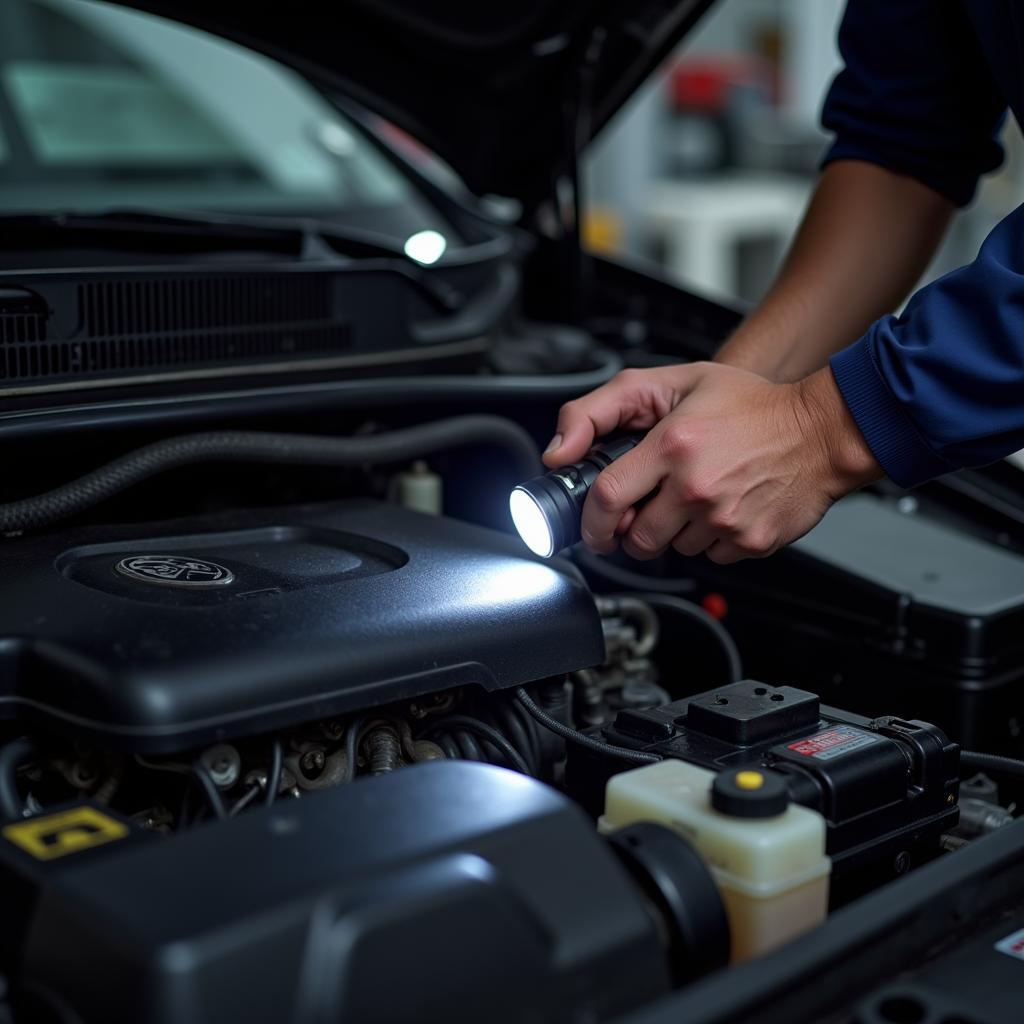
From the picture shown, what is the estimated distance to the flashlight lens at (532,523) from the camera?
38.7 inches

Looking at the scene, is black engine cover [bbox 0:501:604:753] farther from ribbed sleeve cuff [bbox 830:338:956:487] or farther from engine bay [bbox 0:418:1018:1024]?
ribbed sleeve cuff [bbox 830:338:956:487]

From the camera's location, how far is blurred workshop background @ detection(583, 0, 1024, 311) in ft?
17.9

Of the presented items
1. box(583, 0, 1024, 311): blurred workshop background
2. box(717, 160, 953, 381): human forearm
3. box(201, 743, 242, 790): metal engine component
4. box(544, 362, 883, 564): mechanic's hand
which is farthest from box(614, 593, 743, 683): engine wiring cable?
box(583, 0, 1024, 311): blurred workshop background

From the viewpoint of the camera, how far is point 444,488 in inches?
51.9

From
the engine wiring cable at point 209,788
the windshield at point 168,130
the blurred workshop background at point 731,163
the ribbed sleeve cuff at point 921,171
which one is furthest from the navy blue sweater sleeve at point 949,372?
the blurred workshop background at point 731,163

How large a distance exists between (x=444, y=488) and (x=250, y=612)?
0.49 m

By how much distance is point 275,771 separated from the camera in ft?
2.62

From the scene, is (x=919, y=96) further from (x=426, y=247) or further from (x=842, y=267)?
(x=426, y=247)

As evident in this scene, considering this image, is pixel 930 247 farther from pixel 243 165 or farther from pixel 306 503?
pixel 243 165

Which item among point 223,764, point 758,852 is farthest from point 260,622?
point 758,852

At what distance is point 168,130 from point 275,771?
44.0 inches

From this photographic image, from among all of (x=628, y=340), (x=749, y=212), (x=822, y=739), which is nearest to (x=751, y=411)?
(x=822, y=739)

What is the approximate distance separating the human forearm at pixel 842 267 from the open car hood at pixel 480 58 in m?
0.27

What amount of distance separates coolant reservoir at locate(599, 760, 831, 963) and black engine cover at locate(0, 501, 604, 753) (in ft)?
0.58
